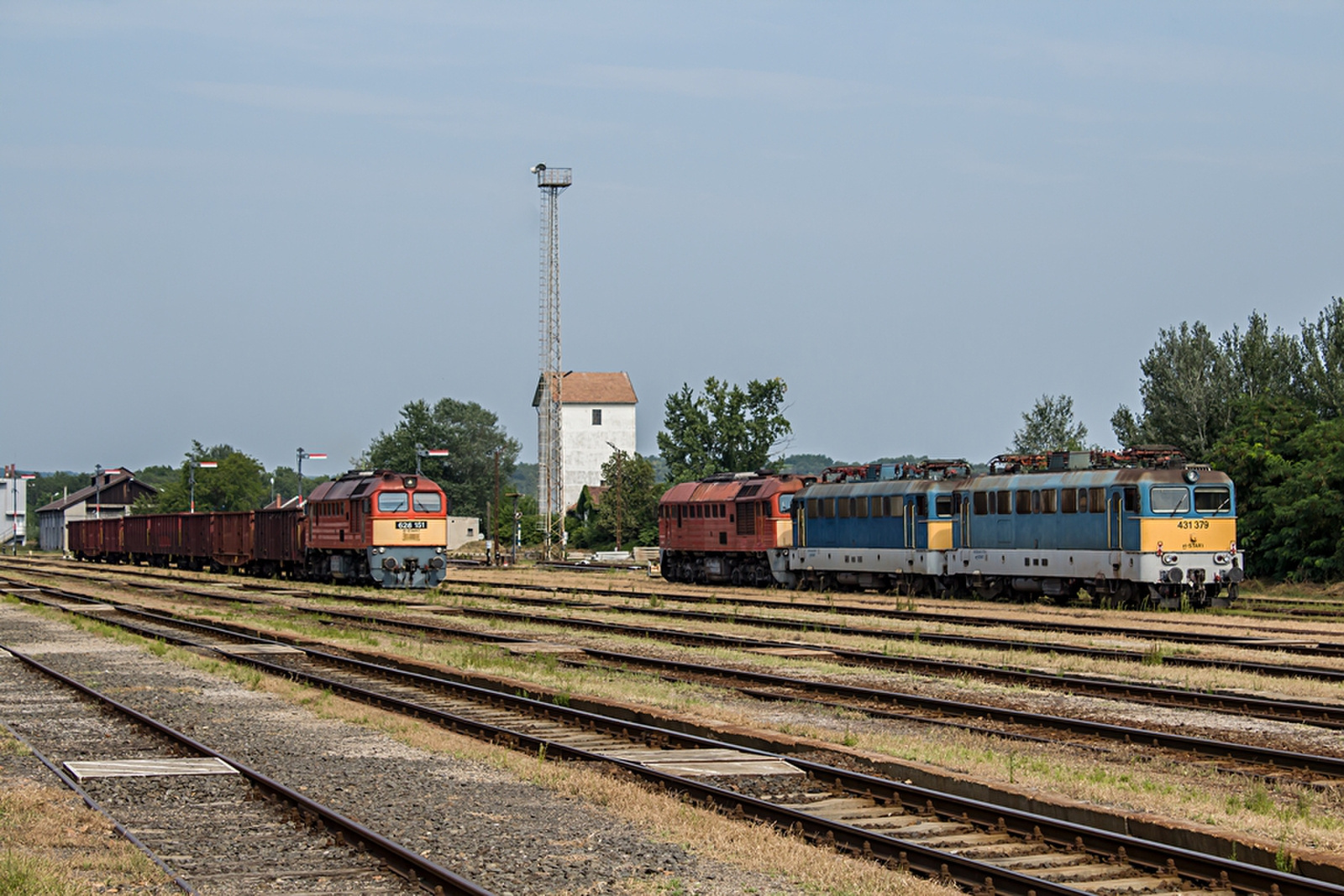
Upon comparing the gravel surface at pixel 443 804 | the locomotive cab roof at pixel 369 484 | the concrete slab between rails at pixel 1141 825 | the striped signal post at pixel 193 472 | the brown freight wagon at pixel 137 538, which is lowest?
the gravel surface at pixel 443 804

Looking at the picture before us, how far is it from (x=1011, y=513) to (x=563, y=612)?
11.8m

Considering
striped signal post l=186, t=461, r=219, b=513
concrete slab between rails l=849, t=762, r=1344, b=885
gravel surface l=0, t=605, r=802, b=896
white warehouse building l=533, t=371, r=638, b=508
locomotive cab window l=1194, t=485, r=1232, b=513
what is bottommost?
gravel surface l=0, t=605, r=802, b=896

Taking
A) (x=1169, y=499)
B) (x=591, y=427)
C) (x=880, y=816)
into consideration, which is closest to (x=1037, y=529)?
(x=1169, y=499)

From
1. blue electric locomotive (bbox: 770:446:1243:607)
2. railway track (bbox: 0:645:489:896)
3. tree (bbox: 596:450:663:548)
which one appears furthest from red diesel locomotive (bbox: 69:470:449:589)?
tree (bbox: 596:450:663:548)

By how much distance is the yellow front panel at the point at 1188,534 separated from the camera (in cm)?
3312

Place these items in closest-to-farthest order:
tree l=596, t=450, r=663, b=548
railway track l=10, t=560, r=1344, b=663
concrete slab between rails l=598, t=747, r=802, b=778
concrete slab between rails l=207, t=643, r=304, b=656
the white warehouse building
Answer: concrete slab between rails l=598, t=747, r=802, b=778 < railway track l=10, t=560, r=1344, b=663 < concrete slab between rails l=207, t=643, r=304, b=656 < tree l=596, t=450, r=663, b=548 < the white warehouse building

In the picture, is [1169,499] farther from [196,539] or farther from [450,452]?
[450,452]

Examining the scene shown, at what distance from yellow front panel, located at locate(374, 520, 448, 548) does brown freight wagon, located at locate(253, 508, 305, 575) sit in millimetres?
8621

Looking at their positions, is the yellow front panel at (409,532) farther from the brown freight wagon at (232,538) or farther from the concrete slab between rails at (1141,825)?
the concrete slab between rails at (1141,825)

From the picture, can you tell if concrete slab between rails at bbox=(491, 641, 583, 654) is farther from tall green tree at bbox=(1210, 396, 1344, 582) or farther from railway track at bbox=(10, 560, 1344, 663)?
tall green tree at bbox=(1210, 396, 1344, 582)

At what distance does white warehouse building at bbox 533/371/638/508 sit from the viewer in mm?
138750

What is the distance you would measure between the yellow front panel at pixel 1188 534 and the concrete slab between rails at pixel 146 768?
79.8 ft

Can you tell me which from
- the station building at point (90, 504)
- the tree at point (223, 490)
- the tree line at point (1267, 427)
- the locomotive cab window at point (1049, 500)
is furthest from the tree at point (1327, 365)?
the station building at point (90, 504)

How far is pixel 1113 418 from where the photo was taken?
59969 millimetres
